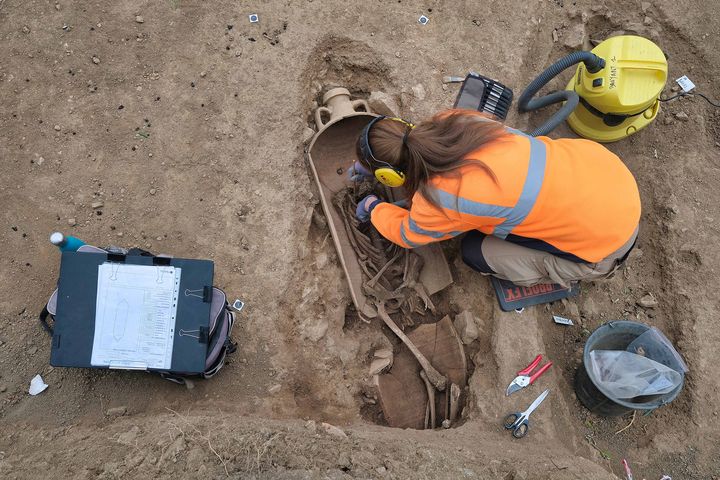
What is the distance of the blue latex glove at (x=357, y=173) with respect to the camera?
3531mm

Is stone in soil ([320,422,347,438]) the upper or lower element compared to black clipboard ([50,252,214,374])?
lower

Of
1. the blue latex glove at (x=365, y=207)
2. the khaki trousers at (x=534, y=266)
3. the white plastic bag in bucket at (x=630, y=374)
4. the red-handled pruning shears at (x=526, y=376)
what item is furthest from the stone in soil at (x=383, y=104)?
the white plastic bag in bucket at (x=630, y=374)

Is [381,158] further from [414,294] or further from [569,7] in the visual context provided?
[569,7]

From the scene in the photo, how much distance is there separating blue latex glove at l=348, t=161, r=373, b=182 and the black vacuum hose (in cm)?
134

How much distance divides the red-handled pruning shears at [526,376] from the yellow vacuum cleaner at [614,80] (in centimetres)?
174

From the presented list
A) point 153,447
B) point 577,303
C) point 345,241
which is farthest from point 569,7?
point 153,447

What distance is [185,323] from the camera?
271 cm

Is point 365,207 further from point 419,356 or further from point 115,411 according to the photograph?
point 115,411

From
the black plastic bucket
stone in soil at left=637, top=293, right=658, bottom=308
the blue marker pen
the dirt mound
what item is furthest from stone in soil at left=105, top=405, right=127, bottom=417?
stone in soil at left=637, top=293, right=658, bottom=308

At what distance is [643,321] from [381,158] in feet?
8.36

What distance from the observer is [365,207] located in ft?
11.6

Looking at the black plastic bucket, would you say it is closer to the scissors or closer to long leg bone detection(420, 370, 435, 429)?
the scissors

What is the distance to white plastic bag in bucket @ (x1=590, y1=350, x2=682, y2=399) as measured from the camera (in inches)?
120

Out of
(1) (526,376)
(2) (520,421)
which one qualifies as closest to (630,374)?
(1) (526,376)
